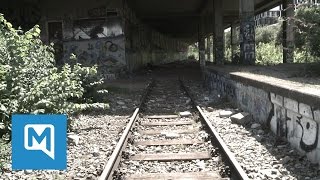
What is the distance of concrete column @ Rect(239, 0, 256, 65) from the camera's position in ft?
68.9

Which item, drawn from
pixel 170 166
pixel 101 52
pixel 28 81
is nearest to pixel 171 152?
pixel 170 166

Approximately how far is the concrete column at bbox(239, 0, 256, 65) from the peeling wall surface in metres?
9.07

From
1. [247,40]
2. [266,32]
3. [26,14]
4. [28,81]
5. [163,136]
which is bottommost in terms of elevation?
[163,136]

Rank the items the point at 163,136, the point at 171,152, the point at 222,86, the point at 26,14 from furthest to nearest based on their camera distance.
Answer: the point at 26,14
the point at 222,86
the point at 163,136
the point at 171,152

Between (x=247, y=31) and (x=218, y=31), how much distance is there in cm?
983

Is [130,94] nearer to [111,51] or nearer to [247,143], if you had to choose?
[111,51]

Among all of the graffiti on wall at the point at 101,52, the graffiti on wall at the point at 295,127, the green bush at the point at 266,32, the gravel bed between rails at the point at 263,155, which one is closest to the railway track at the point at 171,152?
the gravel bed between rails at the point at 263,155

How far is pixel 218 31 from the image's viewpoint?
3097cm

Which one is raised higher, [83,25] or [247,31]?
[83,25]

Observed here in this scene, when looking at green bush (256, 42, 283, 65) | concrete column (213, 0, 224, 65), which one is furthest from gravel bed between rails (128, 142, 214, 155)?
green bush (256, 42, 283, 65)

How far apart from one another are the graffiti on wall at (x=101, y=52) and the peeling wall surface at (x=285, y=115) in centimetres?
1374

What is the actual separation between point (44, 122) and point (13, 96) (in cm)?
534

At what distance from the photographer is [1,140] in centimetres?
688

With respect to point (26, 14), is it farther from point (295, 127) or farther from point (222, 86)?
point (295, 127)
